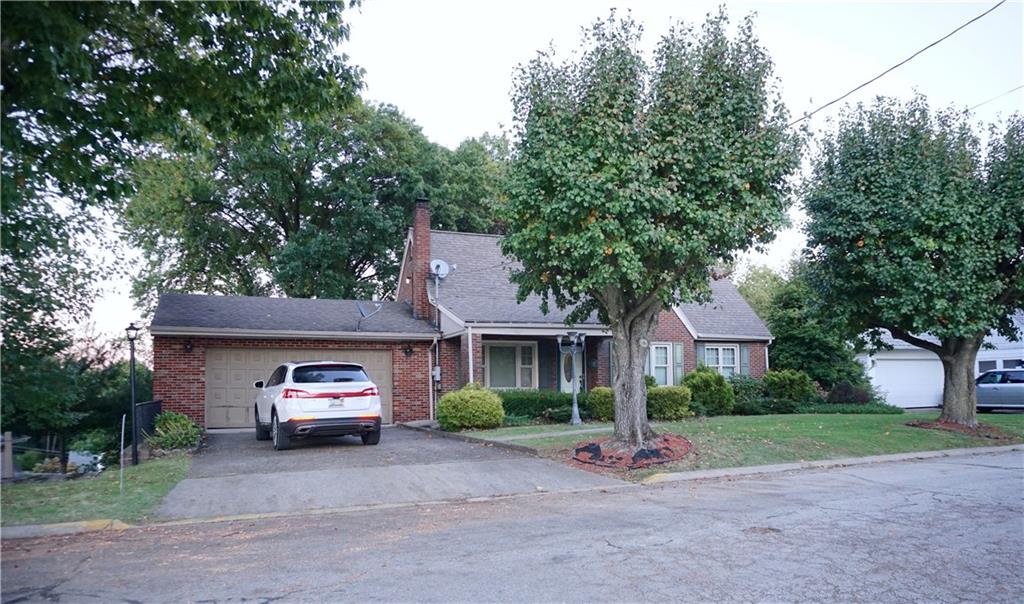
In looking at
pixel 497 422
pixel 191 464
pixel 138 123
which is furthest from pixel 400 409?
pixel 138 123

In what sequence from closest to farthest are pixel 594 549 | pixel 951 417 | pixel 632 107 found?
pixel 594 549
pixel 632 107
pixel 951 417

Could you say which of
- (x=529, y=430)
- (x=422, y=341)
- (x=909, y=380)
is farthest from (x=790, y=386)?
(x=422, y=341)

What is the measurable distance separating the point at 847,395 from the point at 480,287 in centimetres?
1372

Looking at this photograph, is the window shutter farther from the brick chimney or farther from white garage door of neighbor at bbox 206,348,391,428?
white garage door of neighbor at bbox 206,348,391,428

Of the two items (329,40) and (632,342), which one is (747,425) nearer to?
(632,342)

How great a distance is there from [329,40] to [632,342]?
7.44m

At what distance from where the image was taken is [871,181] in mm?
16172

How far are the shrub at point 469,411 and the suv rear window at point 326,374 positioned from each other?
3.42m

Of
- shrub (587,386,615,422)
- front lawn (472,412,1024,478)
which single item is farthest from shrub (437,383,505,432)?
shrub (587,386,615,422)

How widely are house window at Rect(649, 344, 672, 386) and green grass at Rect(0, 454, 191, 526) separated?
15399 mm

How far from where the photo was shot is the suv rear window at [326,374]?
555 inches

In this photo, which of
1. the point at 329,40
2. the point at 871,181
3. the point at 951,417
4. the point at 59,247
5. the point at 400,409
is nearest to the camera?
the point at 329,40

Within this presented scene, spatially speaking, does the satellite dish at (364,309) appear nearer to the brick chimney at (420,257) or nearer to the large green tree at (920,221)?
the brick chimney at (420,257)

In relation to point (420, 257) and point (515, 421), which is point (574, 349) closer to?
point (515, 421)
